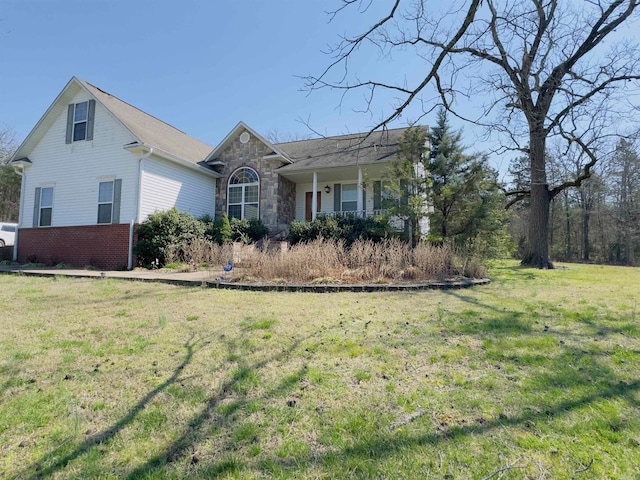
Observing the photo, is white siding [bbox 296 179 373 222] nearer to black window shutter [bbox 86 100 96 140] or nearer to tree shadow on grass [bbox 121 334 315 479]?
black window shutter [bbox 86 100 96 140]

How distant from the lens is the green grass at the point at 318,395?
68.3 inches

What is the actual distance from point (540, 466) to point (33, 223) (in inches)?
729

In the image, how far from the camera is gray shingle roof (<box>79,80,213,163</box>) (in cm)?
1273

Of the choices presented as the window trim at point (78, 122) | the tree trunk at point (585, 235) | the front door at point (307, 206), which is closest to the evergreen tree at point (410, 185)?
the front door at point (307, 206)

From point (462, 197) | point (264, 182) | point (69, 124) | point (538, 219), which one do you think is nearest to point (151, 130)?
point (69, 124)

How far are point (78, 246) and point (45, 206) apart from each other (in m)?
3.05

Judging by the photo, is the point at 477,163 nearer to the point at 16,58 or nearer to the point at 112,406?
the point at 112,406

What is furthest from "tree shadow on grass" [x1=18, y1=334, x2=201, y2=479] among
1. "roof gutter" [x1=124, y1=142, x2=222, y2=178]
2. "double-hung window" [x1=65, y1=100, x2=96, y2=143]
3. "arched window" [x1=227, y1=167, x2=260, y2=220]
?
"double-hung window" [x1=65, y1=100, x2=96, y2=143]

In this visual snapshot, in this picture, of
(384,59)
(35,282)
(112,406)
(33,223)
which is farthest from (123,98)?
(112,406)

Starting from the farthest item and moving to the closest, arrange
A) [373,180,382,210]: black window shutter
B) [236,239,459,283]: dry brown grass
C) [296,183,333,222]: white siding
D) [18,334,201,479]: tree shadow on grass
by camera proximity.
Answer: [296,183,333,222]: white siding, [373,180,382,210]: black window shutter, [236,239,459,283]: dry brown grass, [18,334,201,479]: tree shadow on grass

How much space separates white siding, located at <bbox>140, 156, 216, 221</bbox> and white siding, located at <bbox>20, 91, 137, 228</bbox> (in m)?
0.45

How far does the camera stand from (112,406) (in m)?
2.28

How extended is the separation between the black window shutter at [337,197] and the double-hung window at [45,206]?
12.6 metres

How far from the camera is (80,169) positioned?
13.4 metres
